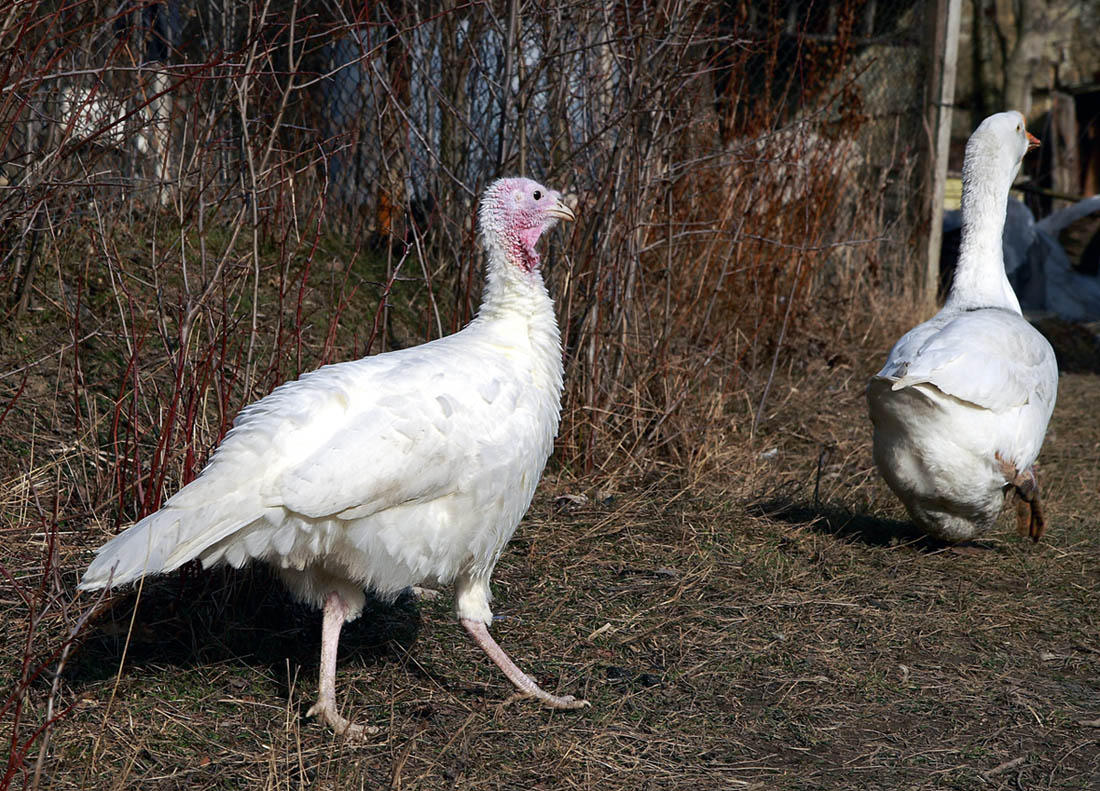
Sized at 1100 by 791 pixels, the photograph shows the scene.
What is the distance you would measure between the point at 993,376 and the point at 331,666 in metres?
2.75

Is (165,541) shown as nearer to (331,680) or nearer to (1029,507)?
(331,680)

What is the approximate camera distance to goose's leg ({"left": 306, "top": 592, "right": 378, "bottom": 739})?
321 cm

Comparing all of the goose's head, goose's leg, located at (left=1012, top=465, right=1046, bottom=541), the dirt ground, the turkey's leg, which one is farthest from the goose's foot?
the turkey's leg

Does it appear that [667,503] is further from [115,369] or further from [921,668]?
[115,369]

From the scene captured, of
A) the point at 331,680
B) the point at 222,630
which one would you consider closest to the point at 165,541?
the point at 331,680

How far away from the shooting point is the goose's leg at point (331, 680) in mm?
3209

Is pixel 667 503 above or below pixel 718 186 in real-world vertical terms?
below

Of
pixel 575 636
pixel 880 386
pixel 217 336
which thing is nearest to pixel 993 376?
pixel 880 386

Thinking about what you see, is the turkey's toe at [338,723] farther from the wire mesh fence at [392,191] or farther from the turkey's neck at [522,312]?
the turkey's neck at [522,312]

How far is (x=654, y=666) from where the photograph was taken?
12.5ft

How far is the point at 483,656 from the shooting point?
3.88 meters

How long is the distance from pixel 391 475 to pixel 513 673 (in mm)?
839

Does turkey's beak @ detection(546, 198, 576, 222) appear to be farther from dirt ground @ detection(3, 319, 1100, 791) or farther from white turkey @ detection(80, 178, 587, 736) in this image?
dirt ground @ detection(3, 319, 1100, 791)

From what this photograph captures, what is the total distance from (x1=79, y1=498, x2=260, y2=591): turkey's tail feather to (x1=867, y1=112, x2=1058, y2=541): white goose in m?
2.51
